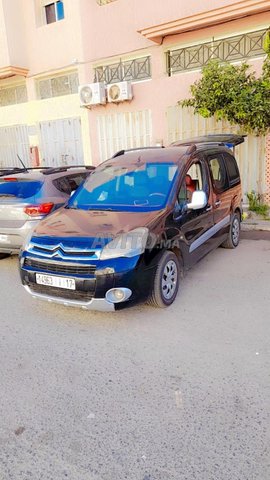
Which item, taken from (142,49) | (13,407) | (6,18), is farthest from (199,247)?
(6,18)

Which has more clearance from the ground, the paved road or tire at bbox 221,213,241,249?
tire at bbox 221,213,241,249

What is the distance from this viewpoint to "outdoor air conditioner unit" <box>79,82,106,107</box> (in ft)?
32.6

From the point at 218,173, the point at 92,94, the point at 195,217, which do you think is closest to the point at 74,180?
the point at 218,173

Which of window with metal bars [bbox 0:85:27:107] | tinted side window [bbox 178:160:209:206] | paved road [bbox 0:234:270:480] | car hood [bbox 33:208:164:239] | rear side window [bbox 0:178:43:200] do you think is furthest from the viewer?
window with metal bars [bbox 0:85:27:107]

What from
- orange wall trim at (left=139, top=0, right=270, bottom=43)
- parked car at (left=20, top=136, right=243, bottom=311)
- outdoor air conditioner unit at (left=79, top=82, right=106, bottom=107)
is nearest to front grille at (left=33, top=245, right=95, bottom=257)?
parked car at (left=20, top=136, right=243, bottom=311)

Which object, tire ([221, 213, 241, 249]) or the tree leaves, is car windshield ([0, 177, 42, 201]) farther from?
the tree leaves

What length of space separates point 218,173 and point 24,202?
2.90 m

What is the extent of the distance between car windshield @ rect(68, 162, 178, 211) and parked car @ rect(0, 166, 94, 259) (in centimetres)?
77

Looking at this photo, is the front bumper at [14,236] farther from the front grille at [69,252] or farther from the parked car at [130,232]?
the front grille at [69,252]

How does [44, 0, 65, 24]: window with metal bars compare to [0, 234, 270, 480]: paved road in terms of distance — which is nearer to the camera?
[0, 234, 270, 480]: paved road

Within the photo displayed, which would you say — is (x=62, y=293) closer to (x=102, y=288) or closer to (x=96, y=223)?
(x=102, y=288)

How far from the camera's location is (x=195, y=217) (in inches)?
174

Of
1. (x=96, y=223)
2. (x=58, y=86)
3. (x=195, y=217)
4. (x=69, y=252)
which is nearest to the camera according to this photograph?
(x=69, y=252)

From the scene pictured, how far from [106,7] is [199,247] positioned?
8364 millimetres
